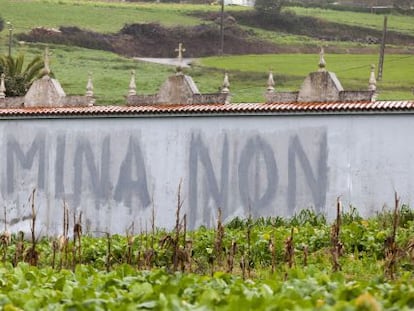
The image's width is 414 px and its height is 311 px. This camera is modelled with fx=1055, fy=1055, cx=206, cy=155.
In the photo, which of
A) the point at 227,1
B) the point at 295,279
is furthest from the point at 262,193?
the point at 227,1

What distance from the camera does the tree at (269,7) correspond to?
92.5m

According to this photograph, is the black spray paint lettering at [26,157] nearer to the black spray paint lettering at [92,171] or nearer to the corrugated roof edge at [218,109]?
the corrugated roof edge at [218,109]

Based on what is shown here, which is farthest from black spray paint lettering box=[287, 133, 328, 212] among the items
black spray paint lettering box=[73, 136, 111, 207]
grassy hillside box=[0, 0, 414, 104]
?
grassy hillside box=[0, 0, 414, 104]

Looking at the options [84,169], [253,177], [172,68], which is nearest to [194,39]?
[172,68]

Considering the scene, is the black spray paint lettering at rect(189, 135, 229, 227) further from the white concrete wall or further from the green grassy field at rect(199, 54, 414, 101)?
the green grassy field at rect(199, 54, 414, 101)

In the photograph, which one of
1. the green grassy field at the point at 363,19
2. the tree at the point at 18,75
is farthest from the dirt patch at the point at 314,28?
the tree at the point at 18,75

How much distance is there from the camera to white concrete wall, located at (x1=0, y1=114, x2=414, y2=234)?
78.1 ft

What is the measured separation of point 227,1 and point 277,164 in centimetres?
8214

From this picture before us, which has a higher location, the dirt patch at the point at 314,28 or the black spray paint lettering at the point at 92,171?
the dirt patch at the point at 314,28

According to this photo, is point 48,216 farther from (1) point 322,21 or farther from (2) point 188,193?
(1) point 322,21

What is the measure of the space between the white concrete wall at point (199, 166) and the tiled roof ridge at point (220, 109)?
21 cm

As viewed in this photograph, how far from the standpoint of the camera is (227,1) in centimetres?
10556

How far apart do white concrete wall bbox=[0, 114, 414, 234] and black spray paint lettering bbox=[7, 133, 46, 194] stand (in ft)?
0.09

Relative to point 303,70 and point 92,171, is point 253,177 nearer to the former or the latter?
point 92,171
